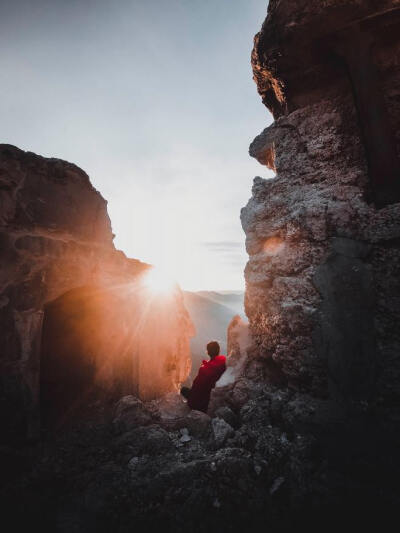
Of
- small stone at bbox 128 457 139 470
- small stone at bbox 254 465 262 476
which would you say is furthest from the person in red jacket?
small stone at bbox 254 465 262 476

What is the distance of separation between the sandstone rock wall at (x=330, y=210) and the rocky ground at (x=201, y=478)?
32 centimetres

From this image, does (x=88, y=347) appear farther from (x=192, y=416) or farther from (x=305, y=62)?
(x=305, y=62)

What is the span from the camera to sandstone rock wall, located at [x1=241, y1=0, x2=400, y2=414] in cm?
139

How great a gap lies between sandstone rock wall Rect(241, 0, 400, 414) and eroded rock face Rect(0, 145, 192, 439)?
1564 mm

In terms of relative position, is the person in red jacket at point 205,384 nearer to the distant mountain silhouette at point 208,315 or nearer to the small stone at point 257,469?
the small stone at point 257,469

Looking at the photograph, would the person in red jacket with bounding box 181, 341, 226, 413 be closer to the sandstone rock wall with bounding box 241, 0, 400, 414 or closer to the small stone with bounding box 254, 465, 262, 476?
the sandstone rock wall with bounding box 241, 0, 400, 414

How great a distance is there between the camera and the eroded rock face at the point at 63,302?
202 cm

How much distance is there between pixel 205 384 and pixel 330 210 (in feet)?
6.33

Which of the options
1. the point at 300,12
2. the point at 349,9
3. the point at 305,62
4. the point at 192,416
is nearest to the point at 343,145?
the point at 305,62

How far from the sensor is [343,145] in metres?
1.69

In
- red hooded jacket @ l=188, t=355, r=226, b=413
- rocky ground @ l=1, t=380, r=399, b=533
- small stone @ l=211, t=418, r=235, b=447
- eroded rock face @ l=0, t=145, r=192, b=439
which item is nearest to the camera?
rocky ground @ l=1, t=380, r=399, b=533

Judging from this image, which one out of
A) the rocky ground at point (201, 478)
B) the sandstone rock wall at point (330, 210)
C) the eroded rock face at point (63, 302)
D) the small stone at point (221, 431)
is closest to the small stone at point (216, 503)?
the rocky ground at point (201, 478)

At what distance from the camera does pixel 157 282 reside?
376cm

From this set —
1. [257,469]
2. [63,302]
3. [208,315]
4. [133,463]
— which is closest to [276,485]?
[257,469]
